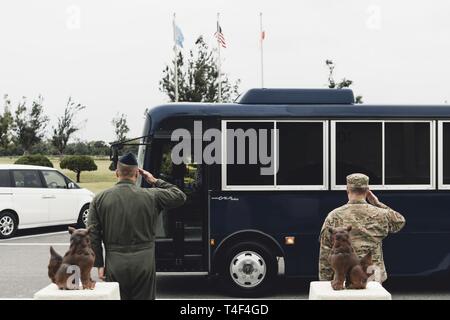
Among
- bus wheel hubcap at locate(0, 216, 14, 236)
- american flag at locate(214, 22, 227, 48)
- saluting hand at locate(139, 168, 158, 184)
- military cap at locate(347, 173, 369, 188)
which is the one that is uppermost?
american flag at locate(214, 22, 227, 48)

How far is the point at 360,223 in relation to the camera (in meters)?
5.65

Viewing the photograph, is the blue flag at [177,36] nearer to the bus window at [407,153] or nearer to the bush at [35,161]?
the bush at [35,161]

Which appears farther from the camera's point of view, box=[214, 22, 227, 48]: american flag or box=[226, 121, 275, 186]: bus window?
box=[214, 22, 227, 48]: american flag

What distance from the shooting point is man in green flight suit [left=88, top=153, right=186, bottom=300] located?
520cm

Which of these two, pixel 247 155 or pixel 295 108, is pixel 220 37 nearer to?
pixel 295 108

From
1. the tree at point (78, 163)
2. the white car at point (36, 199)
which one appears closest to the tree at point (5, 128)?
the tree at point (78, 163)

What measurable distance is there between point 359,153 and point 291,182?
1.02 metres

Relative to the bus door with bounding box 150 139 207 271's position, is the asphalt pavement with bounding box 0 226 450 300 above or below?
below

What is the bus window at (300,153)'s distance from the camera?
9.48 meters

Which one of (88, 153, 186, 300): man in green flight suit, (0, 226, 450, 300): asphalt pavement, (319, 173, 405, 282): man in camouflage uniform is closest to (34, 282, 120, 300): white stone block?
(88, 153, 186, 300): man in green flight suit

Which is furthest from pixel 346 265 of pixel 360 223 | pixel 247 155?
pixel 247 155

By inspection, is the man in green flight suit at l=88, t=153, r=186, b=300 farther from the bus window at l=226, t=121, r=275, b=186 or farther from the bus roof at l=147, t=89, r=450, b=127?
the bus roof at l=147, t=89, r=450, b=127
